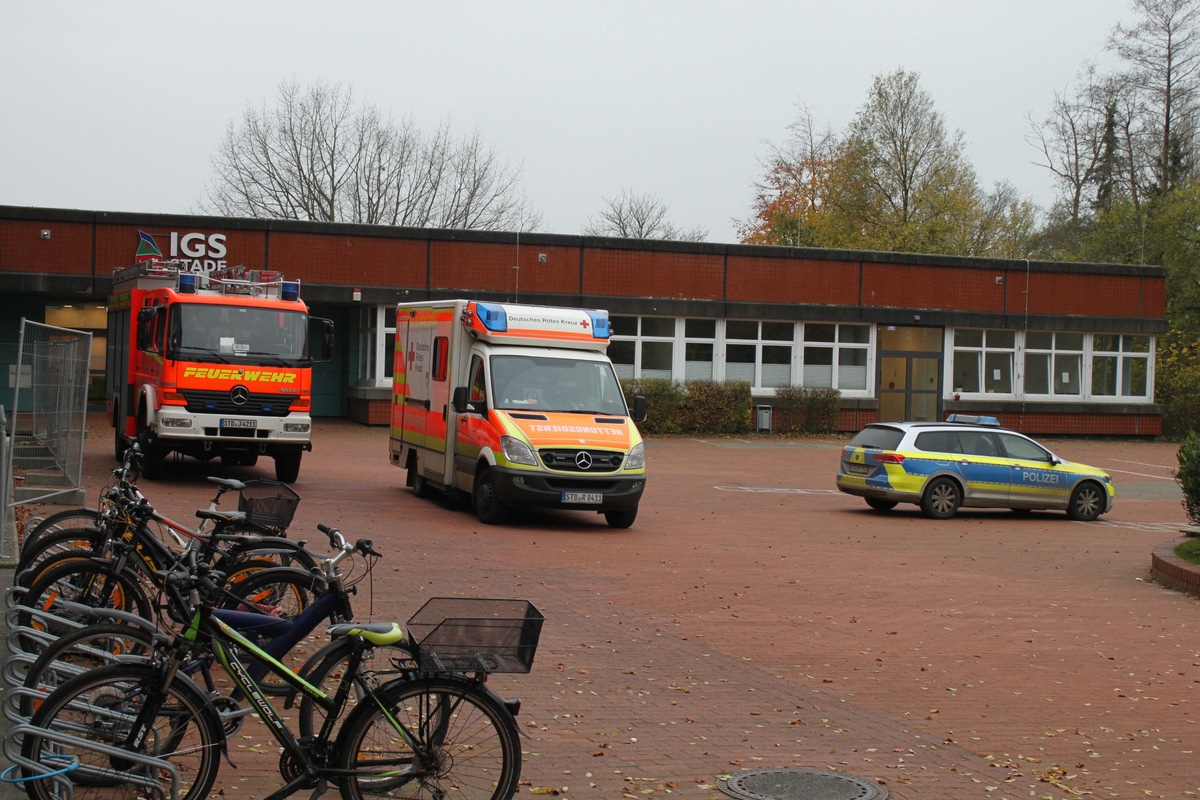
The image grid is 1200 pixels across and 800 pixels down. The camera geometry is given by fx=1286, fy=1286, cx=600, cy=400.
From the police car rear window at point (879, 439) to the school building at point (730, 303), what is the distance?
17026 mm

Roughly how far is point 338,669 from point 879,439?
16.3 m

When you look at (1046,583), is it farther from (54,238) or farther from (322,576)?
(54,238)

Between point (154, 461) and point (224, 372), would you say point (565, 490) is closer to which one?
point (224, 372)

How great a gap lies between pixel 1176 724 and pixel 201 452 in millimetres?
14888

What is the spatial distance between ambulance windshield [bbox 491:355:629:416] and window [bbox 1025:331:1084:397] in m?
26.9

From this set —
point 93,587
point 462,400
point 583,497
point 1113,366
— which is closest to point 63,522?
point 93,587

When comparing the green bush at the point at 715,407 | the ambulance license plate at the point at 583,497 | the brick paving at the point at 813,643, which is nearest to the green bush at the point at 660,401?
the green bush at the point at 715,407

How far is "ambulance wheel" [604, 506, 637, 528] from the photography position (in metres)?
16.8

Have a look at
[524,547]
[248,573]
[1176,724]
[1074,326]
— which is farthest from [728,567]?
[1074,326]

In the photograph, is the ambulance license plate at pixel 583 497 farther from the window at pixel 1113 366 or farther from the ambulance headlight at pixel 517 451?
the window at pixel 1113 366

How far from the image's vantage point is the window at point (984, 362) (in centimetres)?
4062

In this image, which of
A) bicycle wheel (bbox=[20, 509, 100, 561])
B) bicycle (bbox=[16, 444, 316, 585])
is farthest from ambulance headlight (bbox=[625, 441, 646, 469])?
bicycle wheel (bbox=[20, 509, 100, 561])

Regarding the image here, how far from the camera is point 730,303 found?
38.2 metres

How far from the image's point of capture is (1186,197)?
4816 cm
